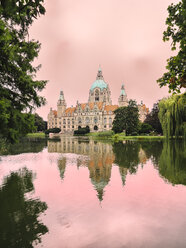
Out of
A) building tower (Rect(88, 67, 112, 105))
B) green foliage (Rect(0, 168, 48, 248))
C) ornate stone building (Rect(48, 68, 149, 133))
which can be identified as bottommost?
green foliage (Rect(0, 168, 48, 248))

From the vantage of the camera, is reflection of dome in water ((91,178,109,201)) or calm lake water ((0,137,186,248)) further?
reflection of dome in water ((91,178,109,201))

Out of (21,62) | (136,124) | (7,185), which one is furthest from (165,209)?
(136,124)

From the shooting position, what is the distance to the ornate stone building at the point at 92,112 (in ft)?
364

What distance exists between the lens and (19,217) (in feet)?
19.4

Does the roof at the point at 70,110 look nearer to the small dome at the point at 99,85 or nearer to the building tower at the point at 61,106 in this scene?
the building tower at the point at 61,106

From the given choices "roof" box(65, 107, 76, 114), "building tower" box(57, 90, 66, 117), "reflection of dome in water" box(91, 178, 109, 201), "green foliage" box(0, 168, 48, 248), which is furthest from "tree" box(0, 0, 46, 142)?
"building tower" box(57, 90, 66, 117)

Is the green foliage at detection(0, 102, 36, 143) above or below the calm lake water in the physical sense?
above

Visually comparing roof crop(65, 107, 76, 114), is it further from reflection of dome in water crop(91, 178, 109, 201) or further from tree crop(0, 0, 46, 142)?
reflection of dome in water crop(91, 178, 109, 201)

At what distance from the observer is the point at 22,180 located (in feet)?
33.3

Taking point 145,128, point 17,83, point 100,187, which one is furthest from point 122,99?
point 100,187

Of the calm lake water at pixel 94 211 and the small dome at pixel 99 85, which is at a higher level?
the small dome at pixel 99 85

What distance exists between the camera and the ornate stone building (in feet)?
364

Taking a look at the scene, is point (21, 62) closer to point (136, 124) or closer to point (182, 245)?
point (182, 245)

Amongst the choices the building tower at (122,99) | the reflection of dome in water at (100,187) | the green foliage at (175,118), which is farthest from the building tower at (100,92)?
the reflection of dome in water at (100,187)
